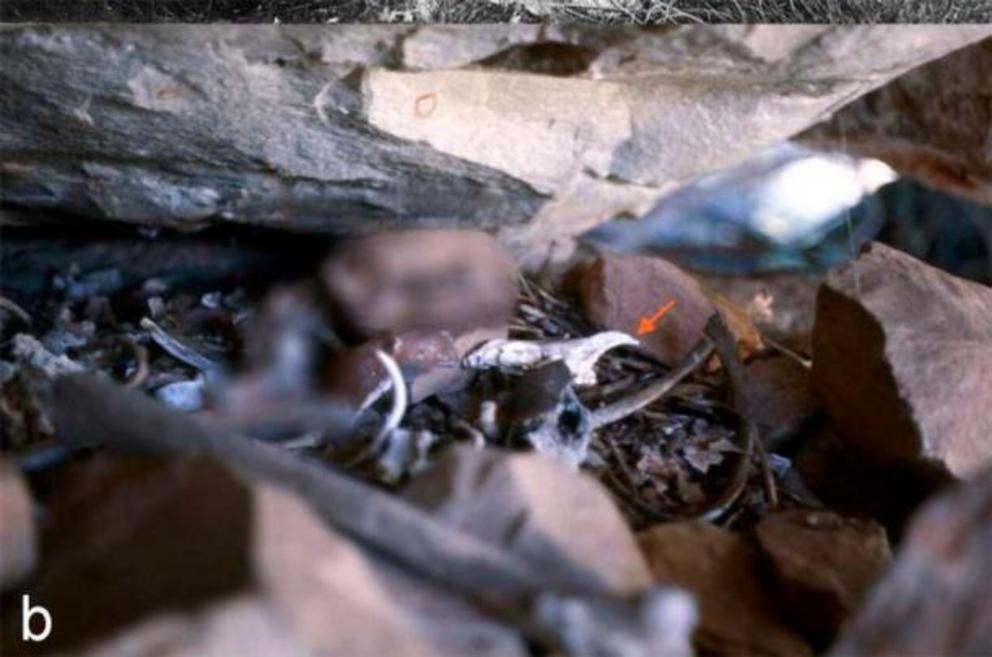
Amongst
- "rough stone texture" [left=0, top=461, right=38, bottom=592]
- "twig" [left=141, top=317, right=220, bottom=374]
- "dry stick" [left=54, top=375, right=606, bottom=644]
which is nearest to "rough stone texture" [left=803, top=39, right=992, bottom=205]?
"twig" [left=141, top=317, right=220, bottom=374]

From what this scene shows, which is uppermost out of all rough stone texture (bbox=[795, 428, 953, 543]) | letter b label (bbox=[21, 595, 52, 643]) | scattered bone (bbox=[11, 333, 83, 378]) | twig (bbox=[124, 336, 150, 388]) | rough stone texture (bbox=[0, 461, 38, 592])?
rough stone texture (bbox=[0, 461, 38, 592])

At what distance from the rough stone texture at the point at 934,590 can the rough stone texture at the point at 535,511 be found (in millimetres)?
130

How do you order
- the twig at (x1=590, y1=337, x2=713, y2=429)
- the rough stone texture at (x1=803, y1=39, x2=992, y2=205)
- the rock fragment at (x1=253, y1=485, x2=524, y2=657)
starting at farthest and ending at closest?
the rough stone texture at (x1=803, y1=39, x2=992, y2=205), the twig at (x1=590, y1=337, x2=713, y2=429), the rock fragment at (x1=253, y1=485, x2=524, y2=657)

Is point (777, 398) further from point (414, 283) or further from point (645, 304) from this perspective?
point (414, 283)

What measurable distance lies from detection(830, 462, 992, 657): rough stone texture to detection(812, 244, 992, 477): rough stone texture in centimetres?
44

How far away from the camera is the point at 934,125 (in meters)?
1.59

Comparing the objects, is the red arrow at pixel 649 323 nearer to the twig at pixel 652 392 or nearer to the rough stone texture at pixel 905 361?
the twig at pixel 652 392

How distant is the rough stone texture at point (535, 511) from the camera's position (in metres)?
0.71

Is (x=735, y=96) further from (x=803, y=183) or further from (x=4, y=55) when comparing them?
(x=4, y=55)

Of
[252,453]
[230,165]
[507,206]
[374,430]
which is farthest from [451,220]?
[252,453]

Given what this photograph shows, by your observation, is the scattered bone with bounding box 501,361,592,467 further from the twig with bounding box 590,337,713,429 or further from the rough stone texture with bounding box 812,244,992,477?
the rough stone texture with bounding box 812,244,992,477

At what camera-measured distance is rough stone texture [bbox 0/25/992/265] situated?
1126 mm

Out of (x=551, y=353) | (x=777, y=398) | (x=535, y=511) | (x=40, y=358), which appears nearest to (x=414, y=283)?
(x=535, y=511)

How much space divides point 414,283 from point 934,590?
1.37ft
